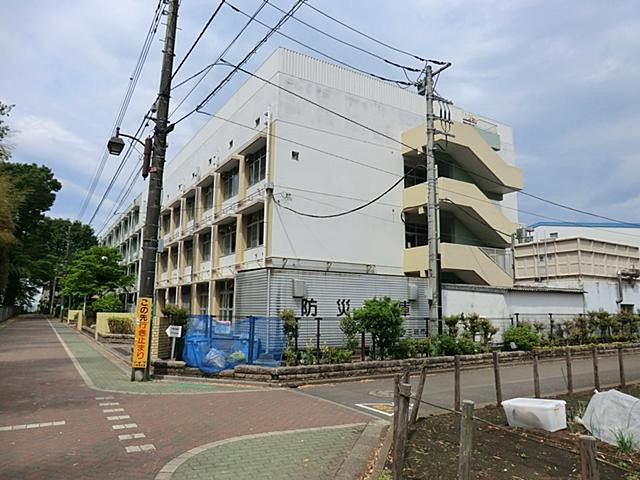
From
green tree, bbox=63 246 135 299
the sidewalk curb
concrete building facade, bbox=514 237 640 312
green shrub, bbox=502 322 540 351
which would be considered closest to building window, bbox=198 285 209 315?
green tree, bbox=63 246 135 299

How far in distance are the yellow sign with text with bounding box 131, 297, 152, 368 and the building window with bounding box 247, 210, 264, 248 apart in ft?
30.9

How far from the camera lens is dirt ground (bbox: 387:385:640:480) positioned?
5309 mm

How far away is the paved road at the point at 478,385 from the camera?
1057cm

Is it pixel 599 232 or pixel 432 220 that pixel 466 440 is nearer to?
pixel 432 220

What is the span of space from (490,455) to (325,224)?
626 inches

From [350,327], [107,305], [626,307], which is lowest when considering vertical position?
[350,327]

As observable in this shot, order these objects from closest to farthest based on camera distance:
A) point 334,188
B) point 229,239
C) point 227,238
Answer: point 334,188 < point 229,239 < point 227,238

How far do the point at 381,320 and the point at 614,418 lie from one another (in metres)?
8.00

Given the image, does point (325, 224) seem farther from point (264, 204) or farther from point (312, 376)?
point (312, 376)

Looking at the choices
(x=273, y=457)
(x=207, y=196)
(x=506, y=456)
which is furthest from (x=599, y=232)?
(x=273, y=457)

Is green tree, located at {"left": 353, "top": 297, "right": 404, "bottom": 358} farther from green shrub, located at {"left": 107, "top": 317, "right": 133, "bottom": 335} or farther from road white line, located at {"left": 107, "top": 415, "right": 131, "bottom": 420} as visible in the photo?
green shrub, located at {"left": 107, "top": 317, "right": 133, "bottom": 335}

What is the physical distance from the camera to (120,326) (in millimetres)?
26828

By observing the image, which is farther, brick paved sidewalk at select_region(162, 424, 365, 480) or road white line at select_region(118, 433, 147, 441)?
road white line at select_region(118, 433, 147, 441)

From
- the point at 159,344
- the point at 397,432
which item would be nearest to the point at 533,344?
the point at 159,344
